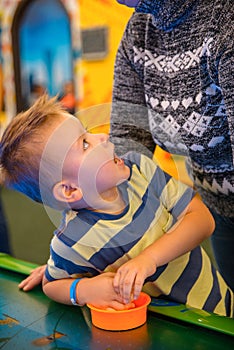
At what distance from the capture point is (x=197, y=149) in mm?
965

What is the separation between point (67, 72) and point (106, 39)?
2.40 meters

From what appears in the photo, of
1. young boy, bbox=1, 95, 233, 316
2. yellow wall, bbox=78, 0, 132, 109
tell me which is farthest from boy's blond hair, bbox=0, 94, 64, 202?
yellow wall, bbox=78, 0, 132, 109

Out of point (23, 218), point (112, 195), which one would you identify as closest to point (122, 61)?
point (112, 195)

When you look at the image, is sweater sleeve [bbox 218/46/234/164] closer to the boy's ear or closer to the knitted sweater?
the knitted sweater

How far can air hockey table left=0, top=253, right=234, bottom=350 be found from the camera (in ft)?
2.40

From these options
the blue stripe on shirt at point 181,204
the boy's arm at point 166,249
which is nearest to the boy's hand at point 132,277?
the boy's arm at point 166,249

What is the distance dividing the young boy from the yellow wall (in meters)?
2.71

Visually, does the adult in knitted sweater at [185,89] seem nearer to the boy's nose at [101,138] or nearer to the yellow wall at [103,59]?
the boy's nose at [101,138]

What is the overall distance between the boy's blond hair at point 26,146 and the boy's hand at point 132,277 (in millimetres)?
202

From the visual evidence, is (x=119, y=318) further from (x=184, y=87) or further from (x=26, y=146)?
(x=184, y=87)

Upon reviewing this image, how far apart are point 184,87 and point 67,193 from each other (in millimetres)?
287

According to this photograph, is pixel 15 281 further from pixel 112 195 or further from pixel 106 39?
pixel 106 39

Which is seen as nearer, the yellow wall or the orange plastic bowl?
the orange plastic bowl

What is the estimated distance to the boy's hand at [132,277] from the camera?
77cm
